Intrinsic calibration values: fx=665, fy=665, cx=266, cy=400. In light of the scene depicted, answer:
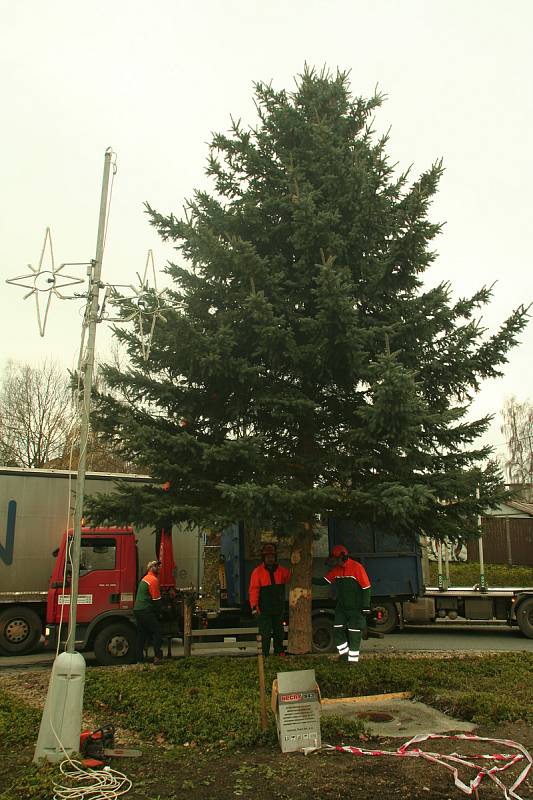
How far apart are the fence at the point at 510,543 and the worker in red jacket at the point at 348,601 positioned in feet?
Result: 71.9

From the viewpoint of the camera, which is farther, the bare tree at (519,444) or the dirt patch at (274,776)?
the bare tree at (519,444)

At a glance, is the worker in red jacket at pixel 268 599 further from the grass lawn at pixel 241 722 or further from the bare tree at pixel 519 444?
the bare tree at pixel 519 444

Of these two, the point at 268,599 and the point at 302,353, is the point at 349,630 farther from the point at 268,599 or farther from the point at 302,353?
the point at 302,353

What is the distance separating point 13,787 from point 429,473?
6630 millimetres

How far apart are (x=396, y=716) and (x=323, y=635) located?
19.0ft

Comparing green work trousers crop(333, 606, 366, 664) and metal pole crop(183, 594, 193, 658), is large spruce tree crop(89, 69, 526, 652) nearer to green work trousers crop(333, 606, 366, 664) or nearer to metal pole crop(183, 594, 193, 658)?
green work trousers crop(333, 606, 366, 664)

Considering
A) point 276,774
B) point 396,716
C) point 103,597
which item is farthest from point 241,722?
point 103,597

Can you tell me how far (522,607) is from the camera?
15.3m

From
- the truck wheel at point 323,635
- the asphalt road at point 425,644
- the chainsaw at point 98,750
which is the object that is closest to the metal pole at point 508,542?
the asphalt road at point 425,644

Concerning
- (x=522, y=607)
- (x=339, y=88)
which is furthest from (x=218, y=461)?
(x=522, y=607)

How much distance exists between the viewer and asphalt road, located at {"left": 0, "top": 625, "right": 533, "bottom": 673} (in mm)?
11805

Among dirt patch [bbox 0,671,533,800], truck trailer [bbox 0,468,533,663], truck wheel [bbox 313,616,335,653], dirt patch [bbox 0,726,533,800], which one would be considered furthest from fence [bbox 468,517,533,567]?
dirt patch [bbox 0,726,533,800]

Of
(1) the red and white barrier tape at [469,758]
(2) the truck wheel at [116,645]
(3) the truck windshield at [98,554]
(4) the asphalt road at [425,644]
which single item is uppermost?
(3) the truck windshield at [98,554]

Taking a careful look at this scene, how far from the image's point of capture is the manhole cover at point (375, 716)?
7047 mm
